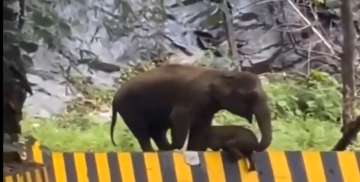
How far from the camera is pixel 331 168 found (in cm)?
207

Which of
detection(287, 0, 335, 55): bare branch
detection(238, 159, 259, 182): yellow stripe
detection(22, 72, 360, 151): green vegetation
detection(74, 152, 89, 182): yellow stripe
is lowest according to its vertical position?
detection(22, 72, 360, 151): green vegetation

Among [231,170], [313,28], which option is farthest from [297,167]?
[313,28]

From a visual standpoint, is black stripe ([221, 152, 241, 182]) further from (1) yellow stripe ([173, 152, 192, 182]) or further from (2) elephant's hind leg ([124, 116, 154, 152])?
(2) elephant's hind leg ([124, 116, 154, 152])

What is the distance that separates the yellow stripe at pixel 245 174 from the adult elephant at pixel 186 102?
0.06 m

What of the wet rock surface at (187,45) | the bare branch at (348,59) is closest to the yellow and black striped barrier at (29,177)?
the bare branch at (348,59)

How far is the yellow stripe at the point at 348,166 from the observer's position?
206 centimetres

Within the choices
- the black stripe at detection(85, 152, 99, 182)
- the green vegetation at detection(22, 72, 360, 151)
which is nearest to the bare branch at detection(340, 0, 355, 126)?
the green vegetation at detection(22, 72, 360, 151)

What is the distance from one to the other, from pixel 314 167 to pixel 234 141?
0.22 meters

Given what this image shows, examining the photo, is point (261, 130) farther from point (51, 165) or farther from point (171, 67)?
point (51, 165)

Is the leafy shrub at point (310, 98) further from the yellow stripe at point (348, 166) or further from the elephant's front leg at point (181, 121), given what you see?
the yellow stripe at point (348, 166)

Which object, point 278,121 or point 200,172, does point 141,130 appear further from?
point 278,121

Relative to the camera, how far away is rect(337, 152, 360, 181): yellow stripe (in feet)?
6.76

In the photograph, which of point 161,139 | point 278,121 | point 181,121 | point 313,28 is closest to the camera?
point 181,121

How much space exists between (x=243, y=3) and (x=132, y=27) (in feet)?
1.74
